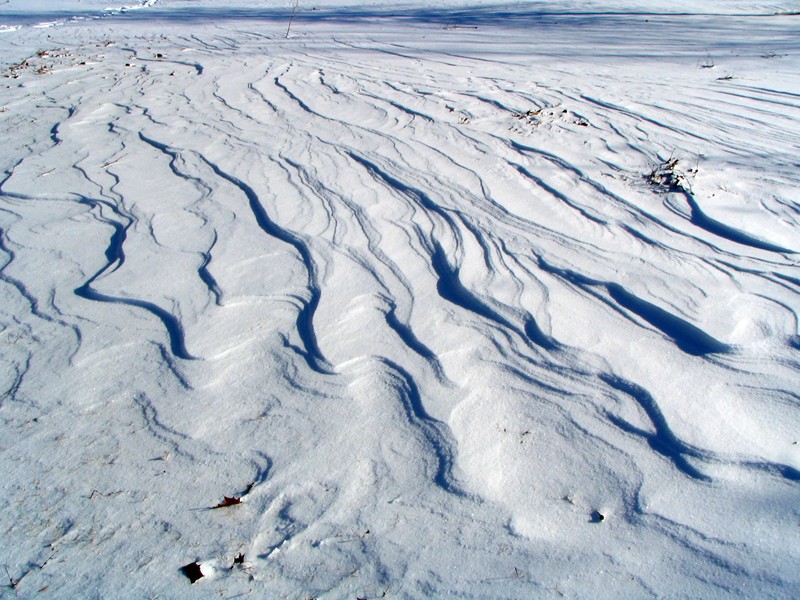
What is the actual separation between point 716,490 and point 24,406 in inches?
81.7

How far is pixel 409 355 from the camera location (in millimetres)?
2096

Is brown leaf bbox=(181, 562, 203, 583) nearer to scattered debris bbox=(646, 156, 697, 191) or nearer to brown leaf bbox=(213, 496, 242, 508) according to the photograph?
brown leaf bbox=(213, 496, 242, 508)

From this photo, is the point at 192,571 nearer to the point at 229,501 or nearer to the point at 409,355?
the point at 229,501

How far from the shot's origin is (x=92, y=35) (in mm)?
10656

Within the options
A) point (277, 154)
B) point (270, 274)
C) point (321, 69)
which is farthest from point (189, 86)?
point (270, 274)

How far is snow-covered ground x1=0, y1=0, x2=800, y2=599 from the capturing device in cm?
144

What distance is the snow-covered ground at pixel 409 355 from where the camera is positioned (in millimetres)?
1440

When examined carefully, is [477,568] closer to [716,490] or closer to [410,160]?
[716,490]

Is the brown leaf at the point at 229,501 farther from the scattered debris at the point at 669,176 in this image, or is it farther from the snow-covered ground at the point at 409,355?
the scattered debris at the point at 669,176

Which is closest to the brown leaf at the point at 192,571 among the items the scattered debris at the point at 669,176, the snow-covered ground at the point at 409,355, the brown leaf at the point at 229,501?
the snow-covered ground at the point at 409,355

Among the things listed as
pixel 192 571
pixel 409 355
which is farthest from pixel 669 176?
pixel 192 571

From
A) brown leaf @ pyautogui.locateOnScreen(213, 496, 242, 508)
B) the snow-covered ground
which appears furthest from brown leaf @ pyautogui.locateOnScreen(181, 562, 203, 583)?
brown leaf @ pyautogui.locateOnScreen(213, 496, 242, 508)

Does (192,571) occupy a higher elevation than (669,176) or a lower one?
lower

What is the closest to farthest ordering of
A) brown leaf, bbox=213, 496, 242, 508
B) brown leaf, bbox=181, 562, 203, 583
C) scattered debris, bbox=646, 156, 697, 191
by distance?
brown leaf, bbox=181, 562, 203, 583 → brown leaf, bbox=213, 496, 242, 508 → scattered debris, bbox=646, 156, 697, 191
